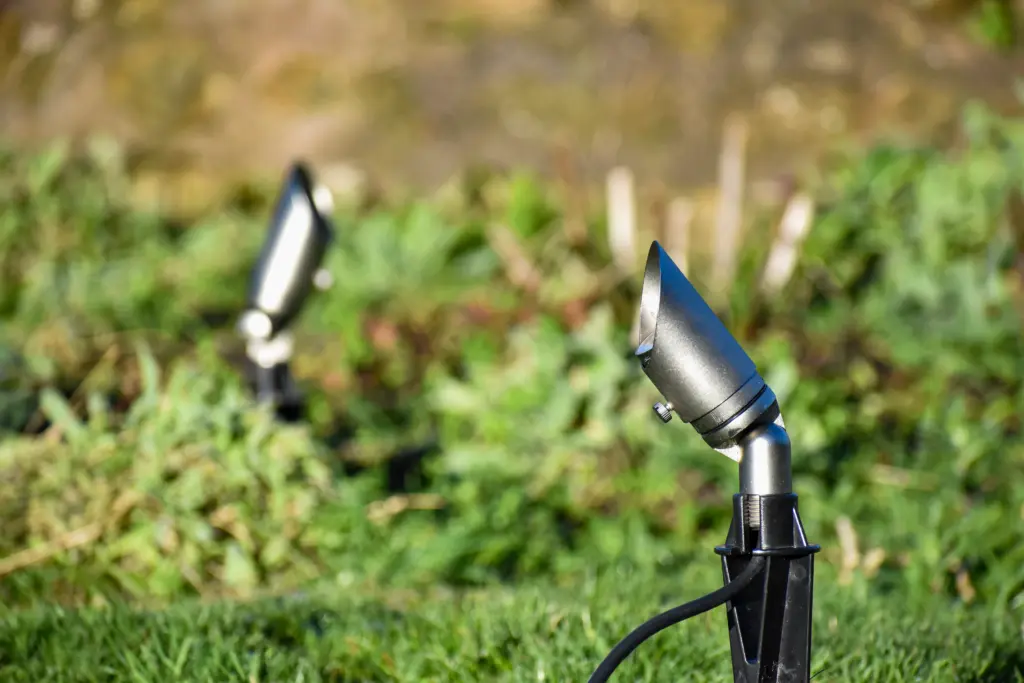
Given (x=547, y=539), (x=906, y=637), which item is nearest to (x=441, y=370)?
(x=547, y=539)

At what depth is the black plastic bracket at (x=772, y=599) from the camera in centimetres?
208

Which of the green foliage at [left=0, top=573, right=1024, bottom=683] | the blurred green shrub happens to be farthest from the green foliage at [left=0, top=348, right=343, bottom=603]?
the green foliage at [left=0, top=573, right=1024, bottom=683]

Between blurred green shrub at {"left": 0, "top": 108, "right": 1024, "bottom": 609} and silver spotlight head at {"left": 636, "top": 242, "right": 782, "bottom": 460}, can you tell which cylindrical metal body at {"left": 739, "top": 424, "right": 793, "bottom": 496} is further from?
blurred green shrub at {"left": 0, "top": 108, "right": 1024, "bottom": 609}

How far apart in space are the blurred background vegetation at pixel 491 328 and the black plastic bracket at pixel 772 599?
1.45ft

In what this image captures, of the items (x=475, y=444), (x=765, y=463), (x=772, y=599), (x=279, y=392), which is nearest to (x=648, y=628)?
(x=772, y=599)

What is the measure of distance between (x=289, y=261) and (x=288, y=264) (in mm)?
11

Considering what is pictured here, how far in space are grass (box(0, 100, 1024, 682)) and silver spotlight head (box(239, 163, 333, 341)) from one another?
357 millimetres

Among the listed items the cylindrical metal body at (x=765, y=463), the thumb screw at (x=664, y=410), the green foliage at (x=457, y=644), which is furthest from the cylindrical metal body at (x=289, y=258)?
the cylindrical metal body at (x=765, y=463)

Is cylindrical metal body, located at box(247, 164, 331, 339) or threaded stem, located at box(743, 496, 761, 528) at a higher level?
cylindrical metal body, located at box(247, 164, 331, 339)

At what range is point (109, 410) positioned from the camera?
469 centimetres

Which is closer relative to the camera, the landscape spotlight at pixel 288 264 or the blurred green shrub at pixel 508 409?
the blurred green shrub at pixel 508 409

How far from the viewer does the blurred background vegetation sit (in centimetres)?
318

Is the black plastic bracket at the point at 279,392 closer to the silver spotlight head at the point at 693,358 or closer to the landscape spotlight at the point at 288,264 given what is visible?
the landscape spotlight at the point at 288,264

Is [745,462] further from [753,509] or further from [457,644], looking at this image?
[457,644]
